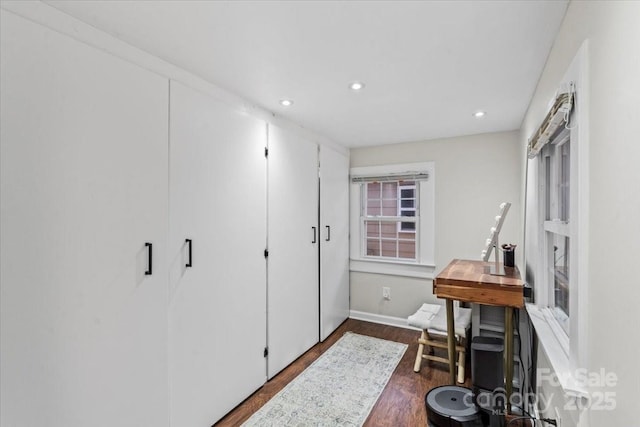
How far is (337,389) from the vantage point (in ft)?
8.25

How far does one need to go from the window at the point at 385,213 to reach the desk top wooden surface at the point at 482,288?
1.86m

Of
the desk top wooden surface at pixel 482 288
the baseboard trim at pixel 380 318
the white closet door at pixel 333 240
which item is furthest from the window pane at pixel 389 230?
the desk top wooden surface at pixel 482 288

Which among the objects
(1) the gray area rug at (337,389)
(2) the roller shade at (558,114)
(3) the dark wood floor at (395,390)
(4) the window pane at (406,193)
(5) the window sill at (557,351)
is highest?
(2) the roller shade at (558,114)

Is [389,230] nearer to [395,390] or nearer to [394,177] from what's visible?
[394,177]

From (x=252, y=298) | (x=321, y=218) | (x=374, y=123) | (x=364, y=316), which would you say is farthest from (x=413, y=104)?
(x=364, y=316)

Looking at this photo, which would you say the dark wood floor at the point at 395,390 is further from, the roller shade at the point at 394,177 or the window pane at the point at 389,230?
→ the roller shade at the point at 394,177

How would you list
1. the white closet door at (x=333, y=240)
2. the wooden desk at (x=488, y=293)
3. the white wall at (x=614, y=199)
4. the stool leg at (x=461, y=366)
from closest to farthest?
the white wall at (x=614, y=199)
the wooden desk at (x=488, y=293)
the stool leg at (x=461, y=366)
the white closet door at (x=333, y=240)

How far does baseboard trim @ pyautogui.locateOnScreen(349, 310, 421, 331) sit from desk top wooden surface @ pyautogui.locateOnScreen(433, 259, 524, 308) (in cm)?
180

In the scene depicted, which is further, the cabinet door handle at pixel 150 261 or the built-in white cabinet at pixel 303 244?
the built-in white cabinet at pixel 303 244

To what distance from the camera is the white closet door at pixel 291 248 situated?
2670 mm

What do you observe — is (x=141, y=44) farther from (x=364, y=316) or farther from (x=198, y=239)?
(x=364, y=316)

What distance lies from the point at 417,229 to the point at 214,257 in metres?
2.59

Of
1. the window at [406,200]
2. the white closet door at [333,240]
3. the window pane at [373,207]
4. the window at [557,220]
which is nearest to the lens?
the window at [557,220]

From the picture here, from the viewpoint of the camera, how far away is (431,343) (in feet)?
9.59
